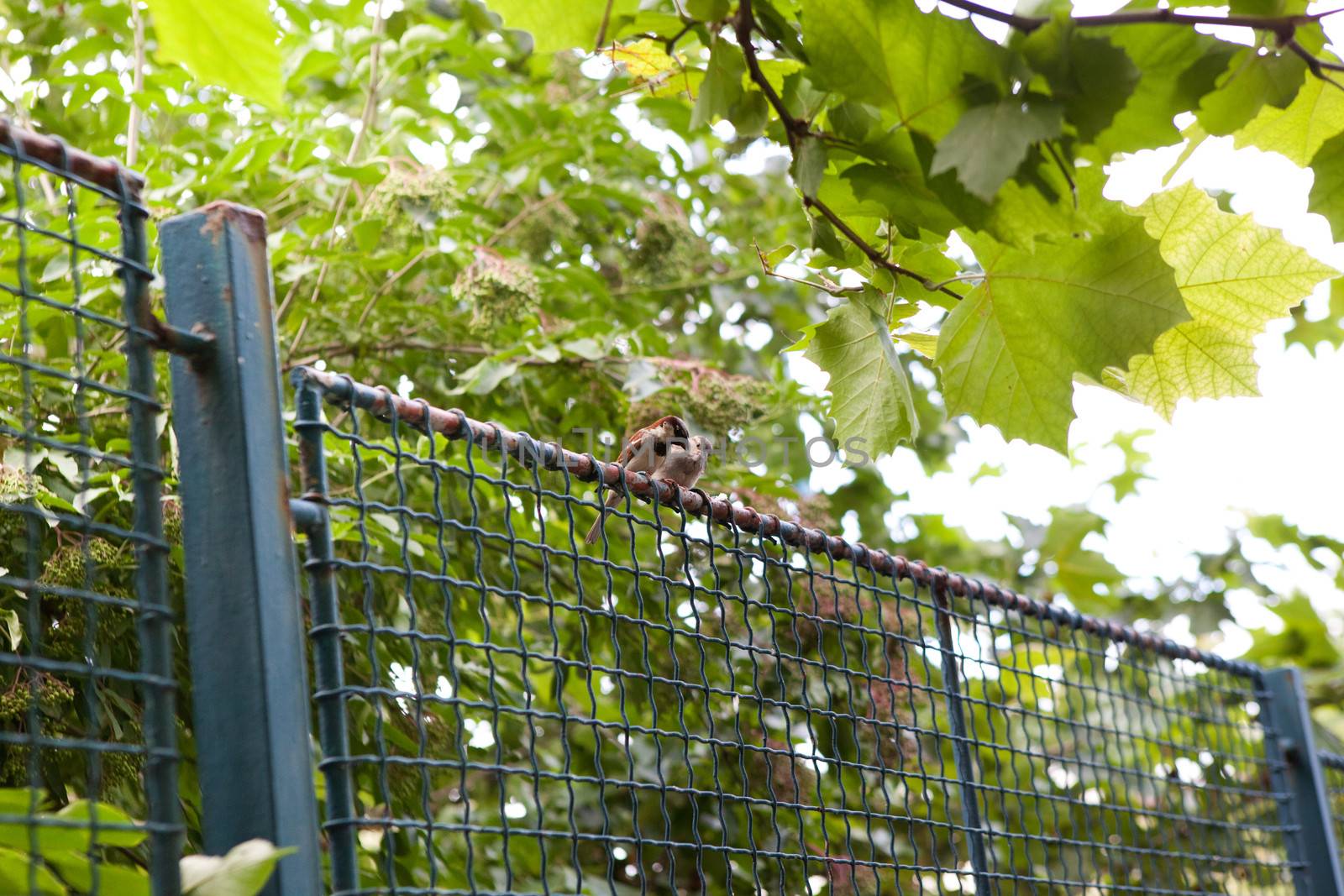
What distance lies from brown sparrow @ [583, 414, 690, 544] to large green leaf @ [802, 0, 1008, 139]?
63.6 inches

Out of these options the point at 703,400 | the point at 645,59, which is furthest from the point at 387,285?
the point at 645,59

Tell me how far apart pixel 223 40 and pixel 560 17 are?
58 cm

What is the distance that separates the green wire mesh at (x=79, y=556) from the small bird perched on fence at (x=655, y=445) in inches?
40.8

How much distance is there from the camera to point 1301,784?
2971mm

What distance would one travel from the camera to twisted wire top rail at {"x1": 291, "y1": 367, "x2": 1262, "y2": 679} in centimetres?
140

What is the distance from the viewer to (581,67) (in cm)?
399

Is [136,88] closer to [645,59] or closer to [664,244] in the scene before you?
[664,244]

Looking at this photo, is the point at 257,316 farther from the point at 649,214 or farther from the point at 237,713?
the point at 649,214

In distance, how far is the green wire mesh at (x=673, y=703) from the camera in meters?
1.37

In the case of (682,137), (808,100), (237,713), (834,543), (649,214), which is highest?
(682,137)

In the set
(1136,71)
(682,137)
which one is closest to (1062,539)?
(682,137)

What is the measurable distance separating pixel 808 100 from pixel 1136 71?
0.36m

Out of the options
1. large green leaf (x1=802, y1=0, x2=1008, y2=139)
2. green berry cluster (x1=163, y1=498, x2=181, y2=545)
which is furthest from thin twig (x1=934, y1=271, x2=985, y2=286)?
green berry cluster (x1=163, y1=498, x2=181, y2=545)

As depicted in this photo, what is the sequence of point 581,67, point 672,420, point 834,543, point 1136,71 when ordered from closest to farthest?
point 1136,71, point 834,543, point 672,420, point 581,67
